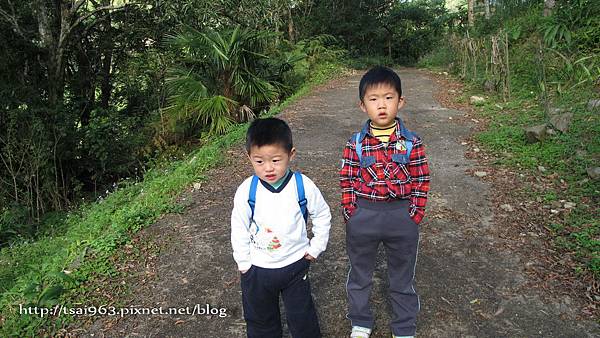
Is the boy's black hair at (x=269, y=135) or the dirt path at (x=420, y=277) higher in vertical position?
the boy's black hair at (x=269, y=135)

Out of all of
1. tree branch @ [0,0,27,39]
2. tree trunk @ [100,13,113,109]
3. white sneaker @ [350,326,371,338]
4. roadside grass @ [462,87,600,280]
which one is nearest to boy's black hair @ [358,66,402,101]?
white sneaker @ [350,326,371,338]

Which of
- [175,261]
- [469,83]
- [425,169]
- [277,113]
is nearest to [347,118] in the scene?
[277,113]

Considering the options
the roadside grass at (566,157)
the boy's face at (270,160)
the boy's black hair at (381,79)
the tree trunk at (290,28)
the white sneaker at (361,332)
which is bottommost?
the white sneaker at (361,332)

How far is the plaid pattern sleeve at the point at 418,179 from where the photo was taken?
2.15 meters

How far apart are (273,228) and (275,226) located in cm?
1

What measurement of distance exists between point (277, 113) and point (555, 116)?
183 inches

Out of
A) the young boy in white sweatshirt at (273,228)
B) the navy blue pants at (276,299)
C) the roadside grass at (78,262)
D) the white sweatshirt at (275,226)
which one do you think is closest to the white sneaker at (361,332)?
the navy blue pants at (276,299)

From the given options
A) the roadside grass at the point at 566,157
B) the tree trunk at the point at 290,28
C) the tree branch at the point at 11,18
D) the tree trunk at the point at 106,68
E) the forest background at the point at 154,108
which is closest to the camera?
the roadside grass at the point at 566,157

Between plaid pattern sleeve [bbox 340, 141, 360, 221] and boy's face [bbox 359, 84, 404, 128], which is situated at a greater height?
boy's face [bbox 359, 84, 404, 128]

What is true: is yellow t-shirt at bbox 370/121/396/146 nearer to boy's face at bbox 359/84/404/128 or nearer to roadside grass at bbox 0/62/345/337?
boy's face at bbox 359/84/404/128

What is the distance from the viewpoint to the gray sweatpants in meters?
2.16

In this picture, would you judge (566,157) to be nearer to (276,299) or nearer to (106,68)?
(276,299)

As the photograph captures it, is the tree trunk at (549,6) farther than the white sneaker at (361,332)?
Yes

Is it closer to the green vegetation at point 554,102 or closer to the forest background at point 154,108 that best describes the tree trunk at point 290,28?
the forest background at point 154,108
